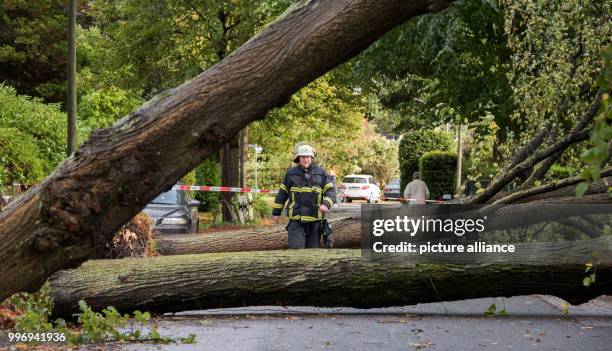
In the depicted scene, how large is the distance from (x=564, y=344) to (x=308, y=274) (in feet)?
7.88

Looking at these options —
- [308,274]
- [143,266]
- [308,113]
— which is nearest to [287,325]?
[308,274]

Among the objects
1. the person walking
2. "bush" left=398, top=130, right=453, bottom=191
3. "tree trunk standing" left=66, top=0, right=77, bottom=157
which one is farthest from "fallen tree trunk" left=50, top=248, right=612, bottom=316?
"bush" left=398, top=130, right=453, bottom=191

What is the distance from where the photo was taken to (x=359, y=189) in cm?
5688

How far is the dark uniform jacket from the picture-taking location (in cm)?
1152

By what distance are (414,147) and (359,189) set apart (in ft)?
39.8

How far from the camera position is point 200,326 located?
9383mm

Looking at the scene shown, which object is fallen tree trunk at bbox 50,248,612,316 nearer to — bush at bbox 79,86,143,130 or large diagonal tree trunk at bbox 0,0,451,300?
large diagonal tree trunk at bbox 0,0,451,300

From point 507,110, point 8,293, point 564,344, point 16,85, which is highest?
point 16,85

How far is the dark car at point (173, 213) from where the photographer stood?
62.6 ft

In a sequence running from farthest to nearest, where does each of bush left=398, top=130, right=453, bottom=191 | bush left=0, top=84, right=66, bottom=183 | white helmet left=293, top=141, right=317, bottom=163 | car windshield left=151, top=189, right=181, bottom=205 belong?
bush left=398, top=130, right=453, bottom=191 → bush left=0, top=84, right=66, bottom=183 → car windshield left=151, top=189, right=181, bottom=205 → white helmet left=293, top=141, right=317, bottom=163

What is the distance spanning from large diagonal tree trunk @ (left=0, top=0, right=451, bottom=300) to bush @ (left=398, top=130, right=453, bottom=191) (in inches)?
1378

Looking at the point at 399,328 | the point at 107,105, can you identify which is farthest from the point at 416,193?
the point at 399,328

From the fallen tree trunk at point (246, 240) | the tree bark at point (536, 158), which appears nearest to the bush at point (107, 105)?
the fallen tree trunk at point (246, 240)

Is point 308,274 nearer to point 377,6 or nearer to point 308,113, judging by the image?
point 377,6
